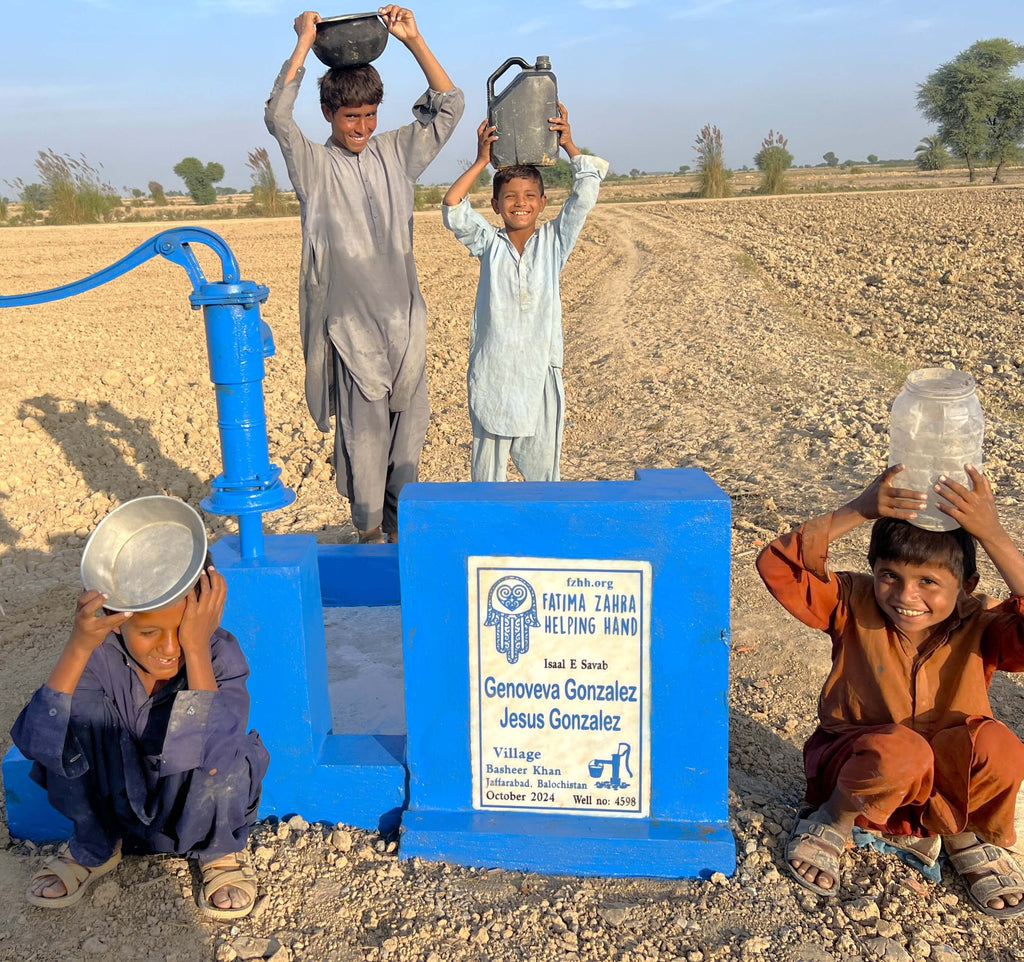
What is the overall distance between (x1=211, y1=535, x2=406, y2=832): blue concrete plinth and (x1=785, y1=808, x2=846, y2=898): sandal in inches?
42.6

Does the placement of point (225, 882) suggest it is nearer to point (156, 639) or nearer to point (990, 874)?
point (156, 639)

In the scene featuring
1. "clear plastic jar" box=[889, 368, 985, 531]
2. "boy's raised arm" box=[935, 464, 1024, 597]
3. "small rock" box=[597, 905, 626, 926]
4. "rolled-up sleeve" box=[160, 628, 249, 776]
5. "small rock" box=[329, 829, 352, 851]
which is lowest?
"small rock" box=[597, 905, 626, 926]

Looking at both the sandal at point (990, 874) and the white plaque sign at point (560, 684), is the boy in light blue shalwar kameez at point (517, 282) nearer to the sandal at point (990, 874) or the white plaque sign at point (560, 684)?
the white plaque sign at point (560, 684)

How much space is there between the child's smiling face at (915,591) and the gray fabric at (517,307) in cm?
161

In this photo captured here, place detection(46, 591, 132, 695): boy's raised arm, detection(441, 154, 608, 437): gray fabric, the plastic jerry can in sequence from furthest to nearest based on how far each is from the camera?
detection(441, 154, 608, 437): gray fabric < the plastic jerry can < detection(46, 591, 132, 695): boy's raised arm

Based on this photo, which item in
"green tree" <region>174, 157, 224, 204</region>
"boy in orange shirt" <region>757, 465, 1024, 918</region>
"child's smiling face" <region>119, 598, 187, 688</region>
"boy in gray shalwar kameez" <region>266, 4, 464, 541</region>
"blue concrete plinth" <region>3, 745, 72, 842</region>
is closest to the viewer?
"child's smiling face" <region>119, 598, 187, 688</region>

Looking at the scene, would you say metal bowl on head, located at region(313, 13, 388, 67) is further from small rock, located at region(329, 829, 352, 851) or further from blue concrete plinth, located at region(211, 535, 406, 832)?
small rock, located at region(329, 829, 352, 851)

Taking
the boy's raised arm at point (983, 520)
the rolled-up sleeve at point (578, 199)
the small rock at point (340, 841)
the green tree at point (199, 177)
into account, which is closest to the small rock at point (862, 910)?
the boy's raised arm at point (983, 520)

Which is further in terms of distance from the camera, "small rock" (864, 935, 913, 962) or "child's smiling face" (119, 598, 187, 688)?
"child's smiling face" (119, 598, 187, 688)

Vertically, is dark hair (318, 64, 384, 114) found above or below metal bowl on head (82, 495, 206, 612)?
above

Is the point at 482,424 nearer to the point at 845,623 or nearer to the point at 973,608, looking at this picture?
the point at 845,623

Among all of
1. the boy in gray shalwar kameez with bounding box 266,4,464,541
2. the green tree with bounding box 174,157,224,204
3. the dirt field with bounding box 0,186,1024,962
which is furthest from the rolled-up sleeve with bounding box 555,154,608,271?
the green tree with bounding box 174,157,224,204

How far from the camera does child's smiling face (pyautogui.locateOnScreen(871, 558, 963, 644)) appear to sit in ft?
8.54

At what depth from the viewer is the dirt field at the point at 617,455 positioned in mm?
2439
